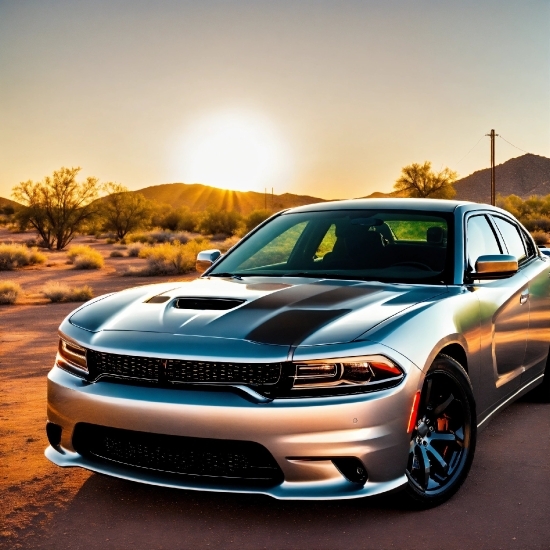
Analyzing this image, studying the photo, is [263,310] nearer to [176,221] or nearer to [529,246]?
[529,246]

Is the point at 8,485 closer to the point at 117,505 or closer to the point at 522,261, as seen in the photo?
the point at 117,505

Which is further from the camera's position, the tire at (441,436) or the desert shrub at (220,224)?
the desert shrub at (220,224)

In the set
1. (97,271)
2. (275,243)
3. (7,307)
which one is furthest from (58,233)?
(275,243)

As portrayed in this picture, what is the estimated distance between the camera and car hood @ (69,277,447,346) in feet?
12.7

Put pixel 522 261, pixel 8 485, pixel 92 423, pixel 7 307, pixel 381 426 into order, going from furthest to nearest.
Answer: pixel 7 307, pixel 522 261, pixel 8 485, pixel 92 423, pixel 381 426

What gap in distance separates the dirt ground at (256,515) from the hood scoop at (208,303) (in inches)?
37.4

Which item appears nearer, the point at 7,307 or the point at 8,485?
the point at 8,485

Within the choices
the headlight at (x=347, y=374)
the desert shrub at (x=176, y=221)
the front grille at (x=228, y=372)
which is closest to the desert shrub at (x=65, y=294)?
the front grille at (x=228, y=372)

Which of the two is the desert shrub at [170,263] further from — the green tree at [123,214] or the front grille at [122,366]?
the green tree at [123,214]

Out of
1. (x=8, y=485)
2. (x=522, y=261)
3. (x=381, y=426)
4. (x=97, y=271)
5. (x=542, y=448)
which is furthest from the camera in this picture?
(x=97, y=271)

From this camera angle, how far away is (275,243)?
638 centimetres

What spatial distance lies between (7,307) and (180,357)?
14.1 meters

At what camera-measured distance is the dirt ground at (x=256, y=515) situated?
385cm

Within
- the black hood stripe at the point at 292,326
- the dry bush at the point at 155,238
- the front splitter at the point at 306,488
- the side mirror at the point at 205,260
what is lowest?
the dry bush at the point at 155,238
